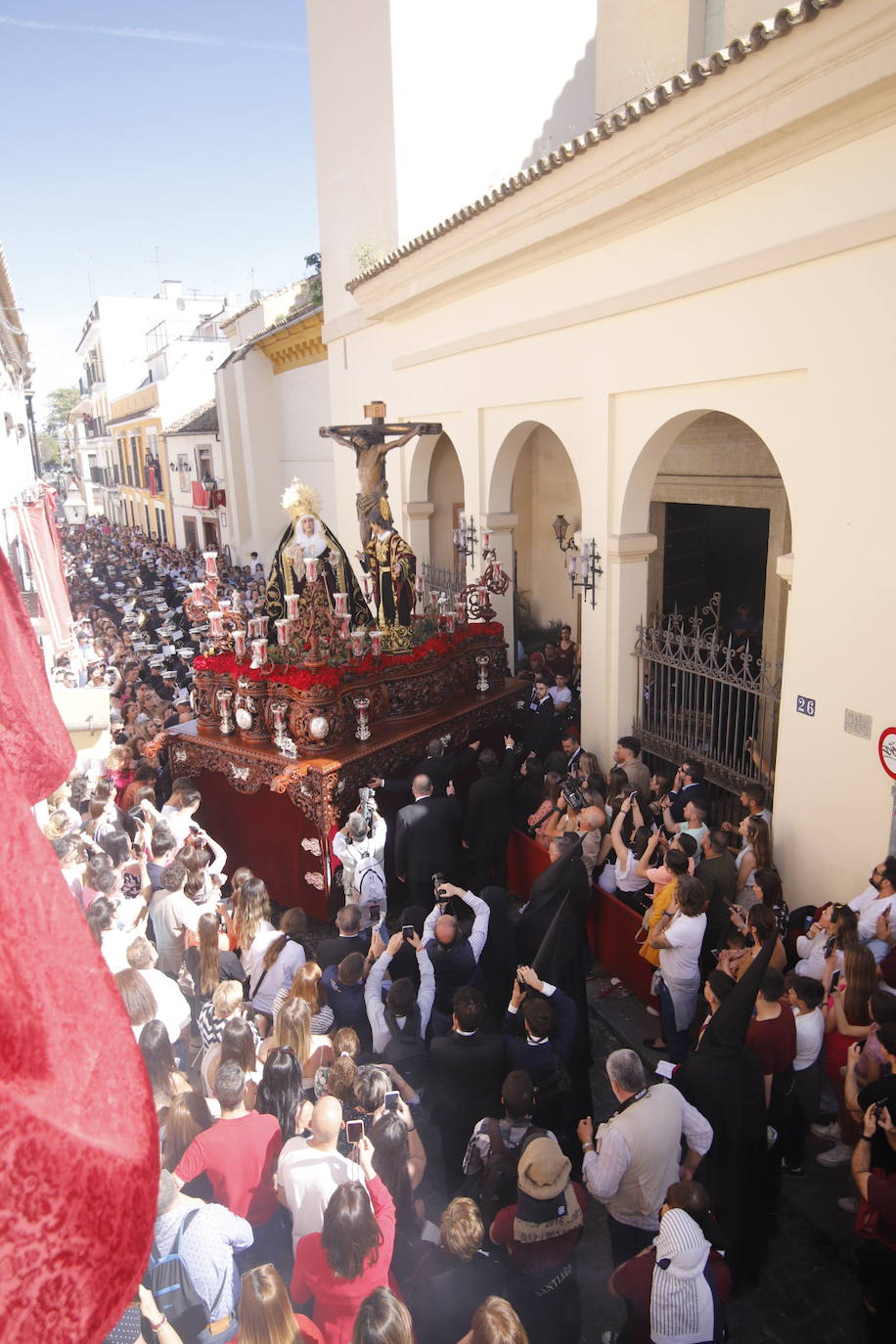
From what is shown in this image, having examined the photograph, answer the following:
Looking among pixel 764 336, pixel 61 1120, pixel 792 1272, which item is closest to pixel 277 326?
pixel 764 336

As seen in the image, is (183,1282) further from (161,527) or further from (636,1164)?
(161,527)

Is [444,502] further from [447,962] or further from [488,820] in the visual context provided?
[447,962]

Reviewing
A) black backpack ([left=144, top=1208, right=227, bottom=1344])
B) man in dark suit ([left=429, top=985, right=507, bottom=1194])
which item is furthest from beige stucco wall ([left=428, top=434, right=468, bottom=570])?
black backpack ([left=144, top=1208, right=227, bottom=1344])

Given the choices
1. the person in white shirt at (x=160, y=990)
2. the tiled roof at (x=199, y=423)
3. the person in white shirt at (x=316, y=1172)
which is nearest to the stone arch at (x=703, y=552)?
the person in white shirt at (x=160, y=990)

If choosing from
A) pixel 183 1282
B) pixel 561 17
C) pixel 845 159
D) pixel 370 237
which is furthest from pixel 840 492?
pixel 561 17

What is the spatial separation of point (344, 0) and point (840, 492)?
14.4 m

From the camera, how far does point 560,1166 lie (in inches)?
145

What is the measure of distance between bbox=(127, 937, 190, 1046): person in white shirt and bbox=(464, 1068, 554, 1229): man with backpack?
6.00ft

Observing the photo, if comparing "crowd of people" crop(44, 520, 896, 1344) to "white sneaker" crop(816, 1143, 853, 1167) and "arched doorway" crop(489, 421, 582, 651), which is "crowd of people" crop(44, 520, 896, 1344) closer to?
"white sneaker" crop(816, 1143, 853, 1167)

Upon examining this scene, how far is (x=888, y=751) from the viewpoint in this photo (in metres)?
6.61

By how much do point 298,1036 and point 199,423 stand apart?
26625mm

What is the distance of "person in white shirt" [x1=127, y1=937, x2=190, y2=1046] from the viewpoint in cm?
504

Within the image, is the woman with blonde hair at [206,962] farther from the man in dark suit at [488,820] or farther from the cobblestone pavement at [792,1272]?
the man in dark suit at [488,820]

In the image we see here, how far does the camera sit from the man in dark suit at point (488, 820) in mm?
7812
